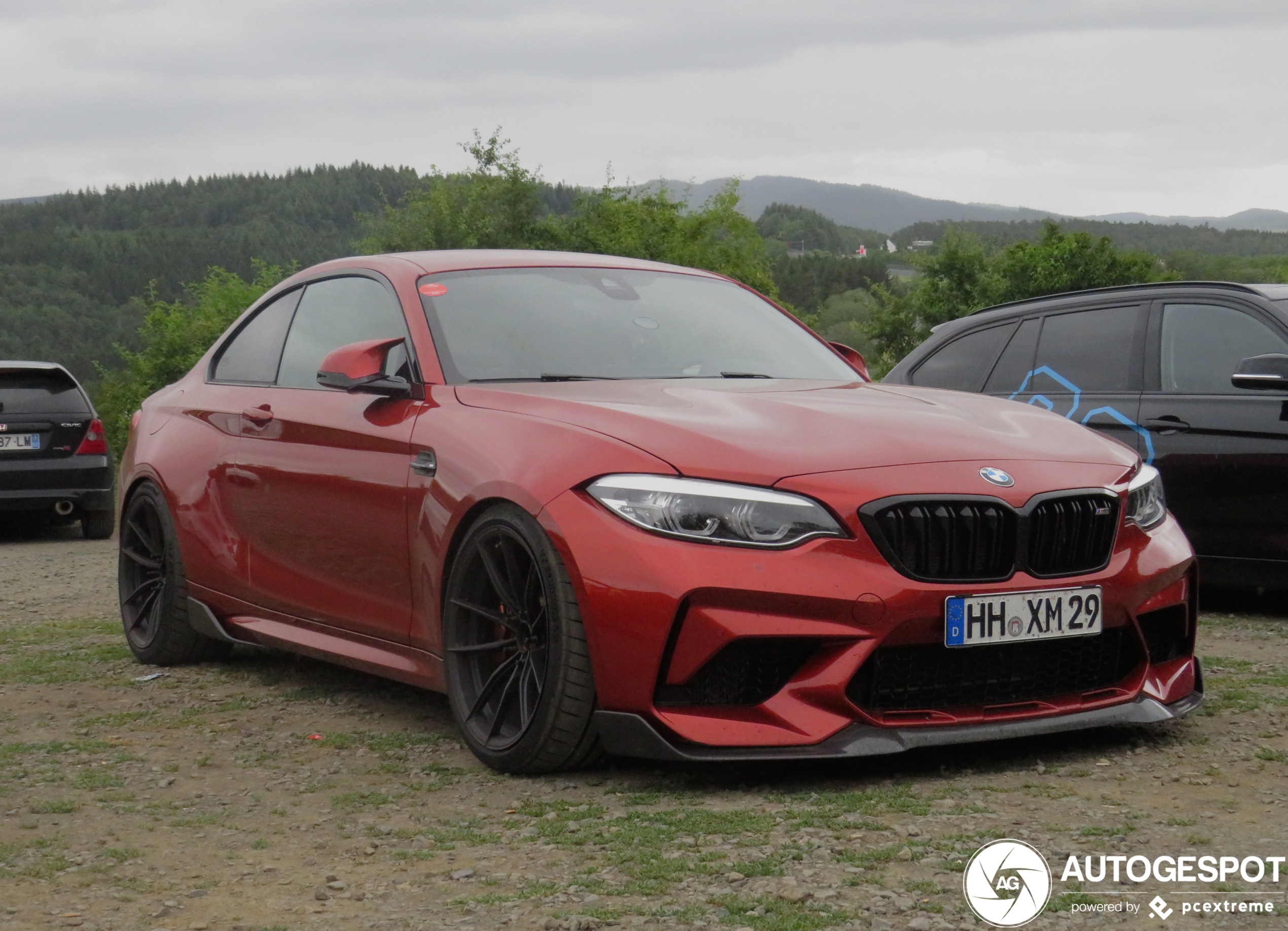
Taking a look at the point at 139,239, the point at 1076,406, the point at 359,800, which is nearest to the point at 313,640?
the point at 359,800

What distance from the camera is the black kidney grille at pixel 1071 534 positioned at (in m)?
4.11

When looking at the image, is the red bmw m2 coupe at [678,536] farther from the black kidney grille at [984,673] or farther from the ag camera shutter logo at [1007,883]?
the ag camera shutter logo at [1007,883]

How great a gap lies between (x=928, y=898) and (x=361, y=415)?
273 cm

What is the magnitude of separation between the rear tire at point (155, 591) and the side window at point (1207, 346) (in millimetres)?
4620

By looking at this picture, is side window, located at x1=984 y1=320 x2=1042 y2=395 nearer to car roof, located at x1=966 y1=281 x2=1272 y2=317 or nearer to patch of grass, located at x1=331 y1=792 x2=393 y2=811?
car roof, located at x1=966 y1=281 x2=1272 y2=317

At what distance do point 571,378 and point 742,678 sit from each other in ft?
4.30

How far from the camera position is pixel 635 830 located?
3.68m

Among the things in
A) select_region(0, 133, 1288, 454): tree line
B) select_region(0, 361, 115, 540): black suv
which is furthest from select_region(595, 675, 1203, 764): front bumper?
select_region(0, 133, 1288, 454): tree line

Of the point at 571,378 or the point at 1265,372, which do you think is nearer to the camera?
the point at 571,378

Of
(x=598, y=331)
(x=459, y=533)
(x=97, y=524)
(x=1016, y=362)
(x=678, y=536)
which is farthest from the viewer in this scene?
(x=97, y=524)

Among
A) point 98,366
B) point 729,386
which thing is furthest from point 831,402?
point 98,366

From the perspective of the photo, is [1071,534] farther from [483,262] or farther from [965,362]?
[965,362]

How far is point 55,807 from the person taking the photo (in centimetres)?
420

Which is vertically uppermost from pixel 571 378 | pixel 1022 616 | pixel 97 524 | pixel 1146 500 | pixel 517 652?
pixel 571 378
